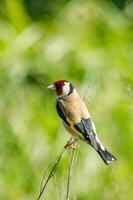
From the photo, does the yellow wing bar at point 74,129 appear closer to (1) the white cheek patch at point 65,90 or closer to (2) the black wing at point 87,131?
(2) the black wing at point 87,131

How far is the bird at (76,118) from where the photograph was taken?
298 centimetres

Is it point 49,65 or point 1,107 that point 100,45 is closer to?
point 49,65

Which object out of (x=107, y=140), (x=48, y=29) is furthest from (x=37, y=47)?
(x=107, y=140)

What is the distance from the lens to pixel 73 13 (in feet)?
21.0

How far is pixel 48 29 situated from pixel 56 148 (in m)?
1.97

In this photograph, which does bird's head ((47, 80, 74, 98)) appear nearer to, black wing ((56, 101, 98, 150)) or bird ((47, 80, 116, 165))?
bird ((47, 80, 116, 165))

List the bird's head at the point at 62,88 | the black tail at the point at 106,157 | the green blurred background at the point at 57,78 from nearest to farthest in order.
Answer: the black tail at the point at 106,157 < the bird's head at the point at 62,88 < the green blurred background at the point at 57,78

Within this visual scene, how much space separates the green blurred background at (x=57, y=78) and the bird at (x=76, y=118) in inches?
2.0

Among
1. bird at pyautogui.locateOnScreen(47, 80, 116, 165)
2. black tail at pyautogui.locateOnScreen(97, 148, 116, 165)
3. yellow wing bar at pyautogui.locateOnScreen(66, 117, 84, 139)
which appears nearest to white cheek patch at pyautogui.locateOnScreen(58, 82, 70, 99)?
bird at pyautogui.locateOnScreen(47, 80, 116, 165)

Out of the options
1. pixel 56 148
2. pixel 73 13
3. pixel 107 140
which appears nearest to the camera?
pixel 107 140

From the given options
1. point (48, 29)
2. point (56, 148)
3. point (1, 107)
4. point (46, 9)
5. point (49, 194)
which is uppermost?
point (46, 9)

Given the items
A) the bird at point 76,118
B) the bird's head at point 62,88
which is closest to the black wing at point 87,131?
the bird at point 76,118

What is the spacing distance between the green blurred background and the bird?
0.05m

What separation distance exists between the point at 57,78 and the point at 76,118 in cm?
210
